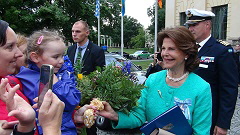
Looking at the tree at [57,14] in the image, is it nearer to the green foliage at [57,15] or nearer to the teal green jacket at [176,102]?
the green foliage at [57,15]

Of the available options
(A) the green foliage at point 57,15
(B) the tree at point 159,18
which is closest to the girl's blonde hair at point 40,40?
(A) the green foliage at point 57,15

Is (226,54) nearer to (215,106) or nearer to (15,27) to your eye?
(215,106)

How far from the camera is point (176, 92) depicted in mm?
1976

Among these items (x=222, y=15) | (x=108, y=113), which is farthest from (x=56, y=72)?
(x=222, y=15)

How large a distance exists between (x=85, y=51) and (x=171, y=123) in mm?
2656

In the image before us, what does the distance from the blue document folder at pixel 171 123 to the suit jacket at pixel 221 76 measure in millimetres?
1051

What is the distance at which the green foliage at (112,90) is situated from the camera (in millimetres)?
1961

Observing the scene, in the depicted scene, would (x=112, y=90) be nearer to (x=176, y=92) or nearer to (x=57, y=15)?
(x=176, y=92)

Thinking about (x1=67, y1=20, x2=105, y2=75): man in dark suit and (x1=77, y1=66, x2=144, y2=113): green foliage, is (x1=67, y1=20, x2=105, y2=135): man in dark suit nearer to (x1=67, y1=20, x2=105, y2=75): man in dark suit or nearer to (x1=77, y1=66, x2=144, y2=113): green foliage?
(x1=67, y1=20, x2=105, y2=75): man in dark suit

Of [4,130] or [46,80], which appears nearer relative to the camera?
[46,80]

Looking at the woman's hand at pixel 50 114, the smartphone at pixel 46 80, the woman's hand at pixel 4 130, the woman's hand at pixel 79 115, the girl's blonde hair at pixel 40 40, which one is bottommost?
the woman's hand at pixel 79 115

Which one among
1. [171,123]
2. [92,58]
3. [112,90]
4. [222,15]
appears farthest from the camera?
[222,15]

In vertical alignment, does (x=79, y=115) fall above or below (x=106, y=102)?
below

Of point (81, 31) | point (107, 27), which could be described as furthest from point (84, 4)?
point (81, 31)
